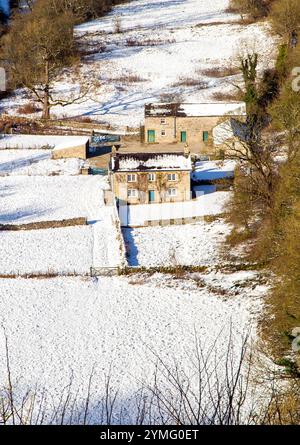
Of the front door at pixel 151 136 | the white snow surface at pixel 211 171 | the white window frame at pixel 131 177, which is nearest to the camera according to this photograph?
the white window frame at pixel 131 177

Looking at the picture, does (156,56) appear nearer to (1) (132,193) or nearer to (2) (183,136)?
(2) (183,136)

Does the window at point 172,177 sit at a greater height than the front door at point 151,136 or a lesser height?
lesser

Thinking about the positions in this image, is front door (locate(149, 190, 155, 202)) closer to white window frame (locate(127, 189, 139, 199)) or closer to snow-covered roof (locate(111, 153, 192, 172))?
white window frame (locate(127, 189, 139, 199))

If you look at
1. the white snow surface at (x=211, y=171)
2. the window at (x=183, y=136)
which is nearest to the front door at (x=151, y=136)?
the window at (x=183, y=136)

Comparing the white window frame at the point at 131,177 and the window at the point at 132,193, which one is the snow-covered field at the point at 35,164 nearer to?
the window at the point at 132,193

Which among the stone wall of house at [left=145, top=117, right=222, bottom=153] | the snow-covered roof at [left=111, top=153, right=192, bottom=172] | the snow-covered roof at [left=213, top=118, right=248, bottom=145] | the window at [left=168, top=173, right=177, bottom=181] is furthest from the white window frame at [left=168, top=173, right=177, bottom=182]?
the stone wall of house at [left=145, top=117, right=222, bottom=153]
